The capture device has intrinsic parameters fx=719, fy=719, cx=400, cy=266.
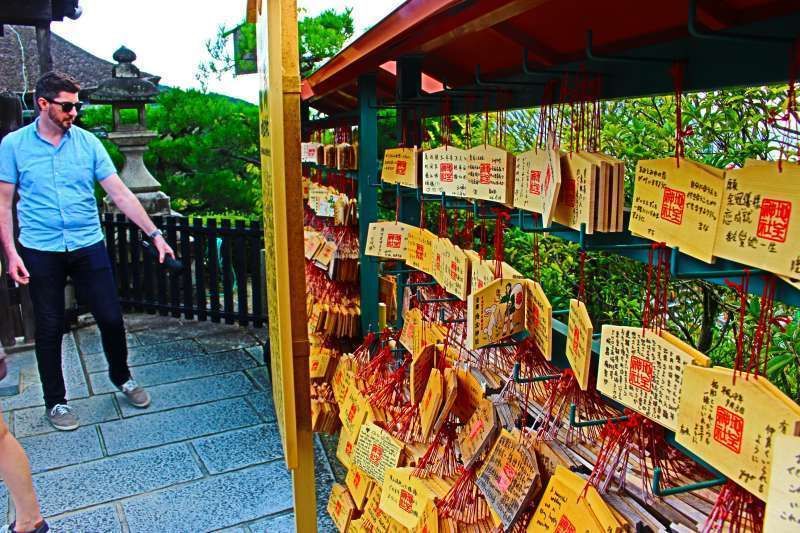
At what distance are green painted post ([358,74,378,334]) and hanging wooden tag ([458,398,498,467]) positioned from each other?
128 centimetres

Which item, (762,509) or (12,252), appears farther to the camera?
(12,252)

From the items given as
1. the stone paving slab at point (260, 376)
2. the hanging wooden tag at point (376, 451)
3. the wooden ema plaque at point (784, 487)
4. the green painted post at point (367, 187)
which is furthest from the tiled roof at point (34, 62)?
the wooden ema plaque at point (784, 487)

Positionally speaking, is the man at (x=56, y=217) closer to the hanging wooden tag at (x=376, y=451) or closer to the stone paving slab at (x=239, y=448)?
the stone paving slab at (x=239, y=448)

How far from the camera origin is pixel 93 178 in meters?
3.88

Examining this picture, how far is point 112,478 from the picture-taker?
10.9ft

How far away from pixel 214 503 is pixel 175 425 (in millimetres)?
970

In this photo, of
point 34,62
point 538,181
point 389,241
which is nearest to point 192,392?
point 389,241

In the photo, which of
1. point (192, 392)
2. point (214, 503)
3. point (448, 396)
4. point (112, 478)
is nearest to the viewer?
point (448, 396)

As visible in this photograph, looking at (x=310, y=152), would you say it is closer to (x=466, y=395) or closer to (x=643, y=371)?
(x=466, y=395)

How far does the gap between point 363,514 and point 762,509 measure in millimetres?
1577

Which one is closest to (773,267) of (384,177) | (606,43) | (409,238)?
(606,43)

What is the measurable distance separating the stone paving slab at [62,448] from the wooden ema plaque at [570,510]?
107 inches

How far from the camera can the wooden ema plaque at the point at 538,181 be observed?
4.85ft

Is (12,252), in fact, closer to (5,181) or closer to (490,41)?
(5,181)
